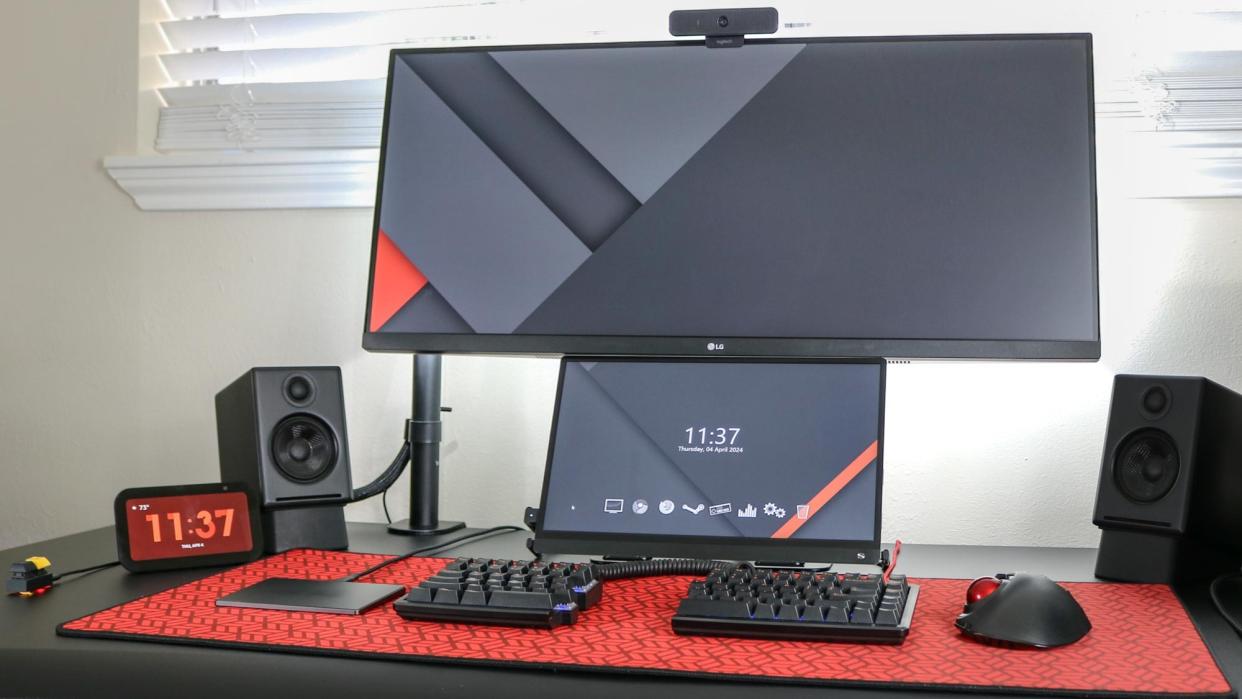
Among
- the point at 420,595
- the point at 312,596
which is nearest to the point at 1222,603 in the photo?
the point at 420,595

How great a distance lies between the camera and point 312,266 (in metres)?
1.58

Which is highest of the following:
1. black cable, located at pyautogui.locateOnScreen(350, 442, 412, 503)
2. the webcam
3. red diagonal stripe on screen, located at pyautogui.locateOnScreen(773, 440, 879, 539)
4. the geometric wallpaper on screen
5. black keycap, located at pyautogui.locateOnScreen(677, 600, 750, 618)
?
the webcam

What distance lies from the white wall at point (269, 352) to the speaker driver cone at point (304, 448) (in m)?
0.28

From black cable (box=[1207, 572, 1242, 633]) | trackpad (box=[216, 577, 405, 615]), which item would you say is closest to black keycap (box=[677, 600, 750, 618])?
trackpad (box=[216, 577, 405, 615])

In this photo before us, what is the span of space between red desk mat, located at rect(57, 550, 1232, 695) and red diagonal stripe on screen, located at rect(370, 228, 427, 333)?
36cm

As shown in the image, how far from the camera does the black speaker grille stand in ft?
3.51

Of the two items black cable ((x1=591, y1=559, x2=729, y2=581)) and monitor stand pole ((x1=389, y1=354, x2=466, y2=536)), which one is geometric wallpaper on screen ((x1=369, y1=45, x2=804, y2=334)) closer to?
monitor stand pole ((x1=389, y1=354, x2=466, y2=536))

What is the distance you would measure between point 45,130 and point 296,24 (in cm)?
42

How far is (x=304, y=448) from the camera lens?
49.6 inches

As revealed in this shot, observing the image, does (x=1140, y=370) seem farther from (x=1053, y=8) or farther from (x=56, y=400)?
(x=56, y=400)

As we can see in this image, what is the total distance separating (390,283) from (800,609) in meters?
0.60

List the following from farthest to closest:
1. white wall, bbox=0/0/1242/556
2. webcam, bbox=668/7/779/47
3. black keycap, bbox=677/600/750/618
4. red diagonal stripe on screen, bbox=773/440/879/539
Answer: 1. white wall, bbox=0/0/1242/556
2. webcam, bbox=668/7/779/47
3. red diagonal stripe on screen, bbox=773/440/879/539
4. black keycap, bbox=677/600/750/618

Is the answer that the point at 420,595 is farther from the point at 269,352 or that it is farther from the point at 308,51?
the point at 308,51

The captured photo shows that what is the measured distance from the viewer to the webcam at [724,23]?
1.17 meters
